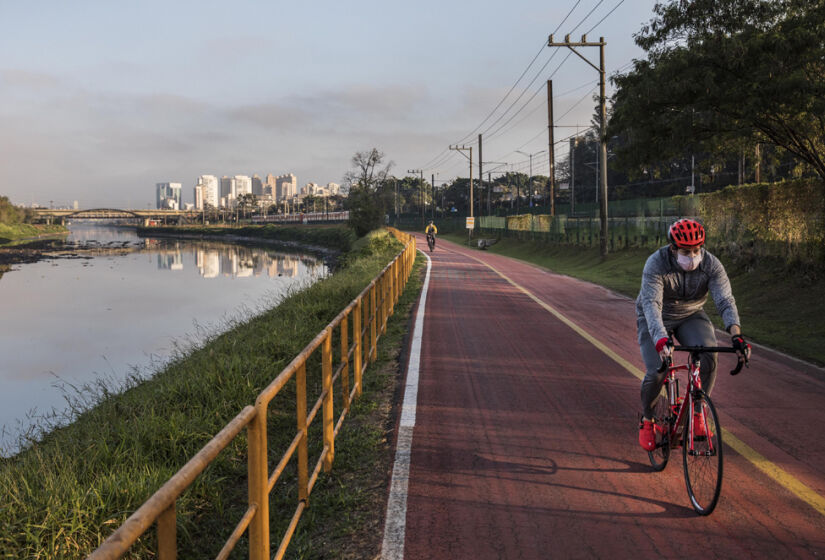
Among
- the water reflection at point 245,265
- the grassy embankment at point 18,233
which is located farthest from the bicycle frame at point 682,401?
the grassy embankment at point 18,233

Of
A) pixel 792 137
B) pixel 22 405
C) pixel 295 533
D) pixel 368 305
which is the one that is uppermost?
pixel 792 137

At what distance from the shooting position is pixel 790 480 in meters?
4.87

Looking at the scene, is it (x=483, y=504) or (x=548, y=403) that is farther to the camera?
(x=548, y=403)

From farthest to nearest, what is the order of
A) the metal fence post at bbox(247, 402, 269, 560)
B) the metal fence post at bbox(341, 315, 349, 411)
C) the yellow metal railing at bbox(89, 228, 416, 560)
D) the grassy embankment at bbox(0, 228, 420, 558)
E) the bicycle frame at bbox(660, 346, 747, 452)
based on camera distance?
the metal fence post at bbox(341, 315, 349, 411), the bicycle frame at bbox(660, 346, 747, 452), the grassy embankment at bbox(0, 228, 420, 558), the metal fence post at bbox(247, 402, 269, 560), the yellow metal railing at bbox(89, 228, 416, 560)

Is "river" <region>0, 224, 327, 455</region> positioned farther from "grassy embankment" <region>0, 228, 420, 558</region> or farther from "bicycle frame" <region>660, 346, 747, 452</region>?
"bicycle frame" <region>660, 346, 747, 452</region>

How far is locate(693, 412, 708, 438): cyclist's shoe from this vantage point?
4416mm

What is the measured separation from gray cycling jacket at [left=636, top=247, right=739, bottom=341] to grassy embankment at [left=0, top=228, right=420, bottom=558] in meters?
2.57

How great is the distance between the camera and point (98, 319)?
26.0m

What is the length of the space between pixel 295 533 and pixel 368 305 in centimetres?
567

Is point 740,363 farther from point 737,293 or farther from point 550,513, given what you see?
point 737,293

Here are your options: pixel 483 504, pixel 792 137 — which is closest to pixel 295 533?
pixel 483 504

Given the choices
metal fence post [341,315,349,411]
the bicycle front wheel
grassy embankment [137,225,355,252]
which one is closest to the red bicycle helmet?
the bicycle front wheel

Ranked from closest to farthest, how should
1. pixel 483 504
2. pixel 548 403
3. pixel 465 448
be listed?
pixel 483 504 → pixel 465 448 → pixel 548 403

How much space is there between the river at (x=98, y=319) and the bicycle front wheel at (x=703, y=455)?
8552mm
